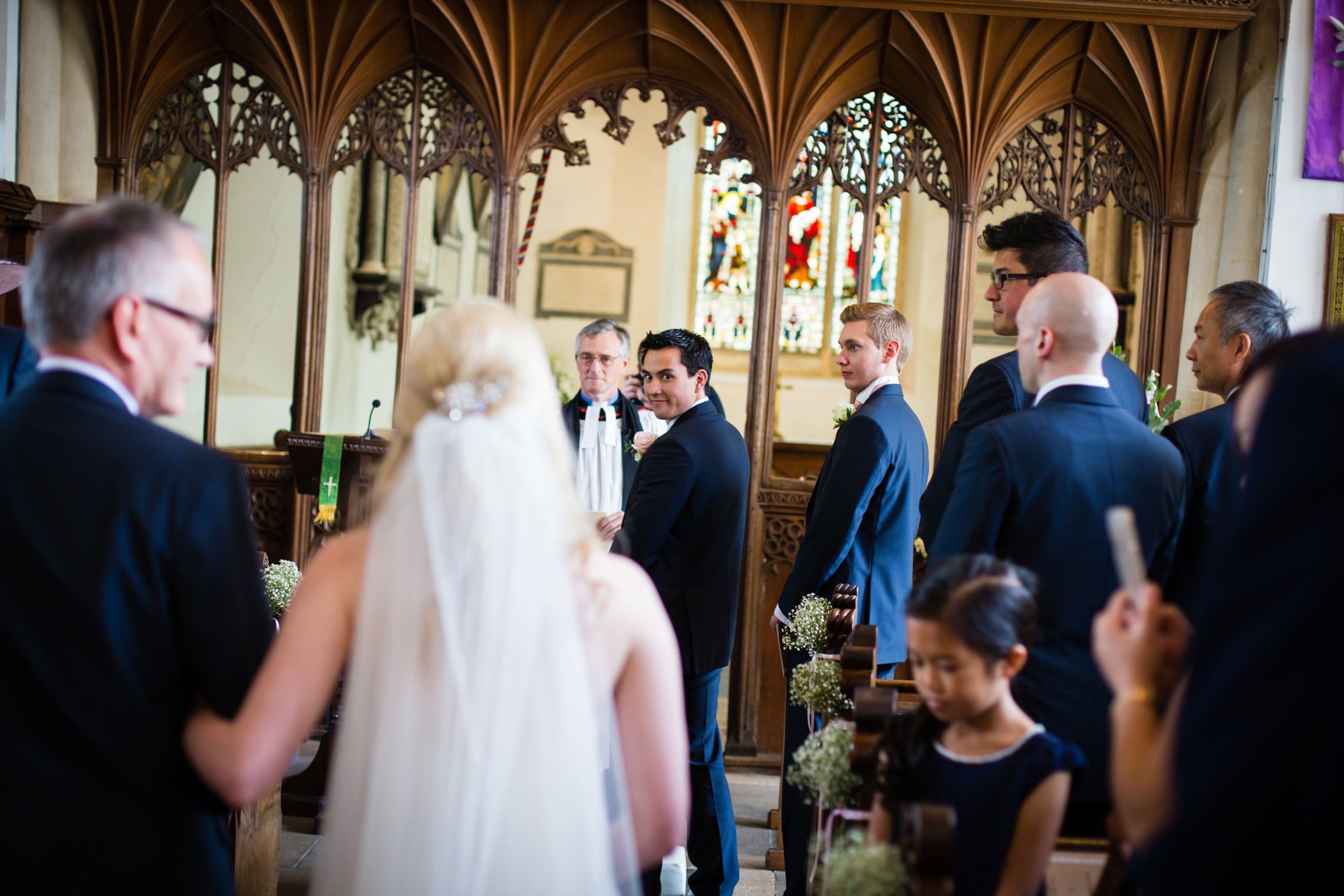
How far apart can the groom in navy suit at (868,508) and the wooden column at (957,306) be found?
1697 mm

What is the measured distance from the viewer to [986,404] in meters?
2.84

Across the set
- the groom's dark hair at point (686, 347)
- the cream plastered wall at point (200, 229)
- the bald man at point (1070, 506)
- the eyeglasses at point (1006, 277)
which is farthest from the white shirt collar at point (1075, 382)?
the cream plastered wall at point (200, 229)

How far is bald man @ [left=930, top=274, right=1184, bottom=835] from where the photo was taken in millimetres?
2170

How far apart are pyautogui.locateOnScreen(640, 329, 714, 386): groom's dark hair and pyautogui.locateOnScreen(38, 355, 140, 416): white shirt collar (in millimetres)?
2175

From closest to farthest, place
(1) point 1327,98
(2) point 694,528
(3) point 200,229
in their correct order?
(2) point 694,528
(1) point 1327,98
(3) point 200,229

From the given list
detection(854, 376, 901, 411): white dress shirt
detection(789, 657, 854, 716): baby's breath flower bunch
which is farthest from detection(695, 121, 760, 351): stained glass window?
detection(789, 657, 854, 716): baby's breath flower bunch

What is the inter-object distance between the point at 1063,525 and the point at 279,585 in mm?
2589

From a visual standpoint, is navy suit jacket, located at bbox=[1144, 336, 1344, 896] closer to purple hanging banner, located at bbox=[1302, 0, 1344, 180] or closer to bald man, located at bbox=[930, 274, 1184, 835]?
bald man, located at bbox=[930, 274, 1184, 835]

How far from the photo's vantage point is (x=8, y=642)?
1507 mm

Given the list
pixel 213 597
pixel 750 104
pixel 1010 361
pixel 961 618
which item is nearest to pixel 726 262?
pixel 750 104

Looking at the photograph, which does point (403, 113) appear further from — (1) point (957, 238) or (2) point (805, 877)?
(2) point (805, 877)

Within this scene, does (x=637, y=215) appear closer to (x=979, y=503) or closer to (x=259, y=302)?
(x=259, y=302)

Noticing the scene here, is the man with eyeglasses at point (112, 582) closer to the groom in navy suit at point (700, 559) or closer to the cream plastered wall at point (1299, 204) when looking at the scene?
the groom in navy suit at point (700, 559)

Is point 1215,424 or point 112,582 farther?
point 1215,424
